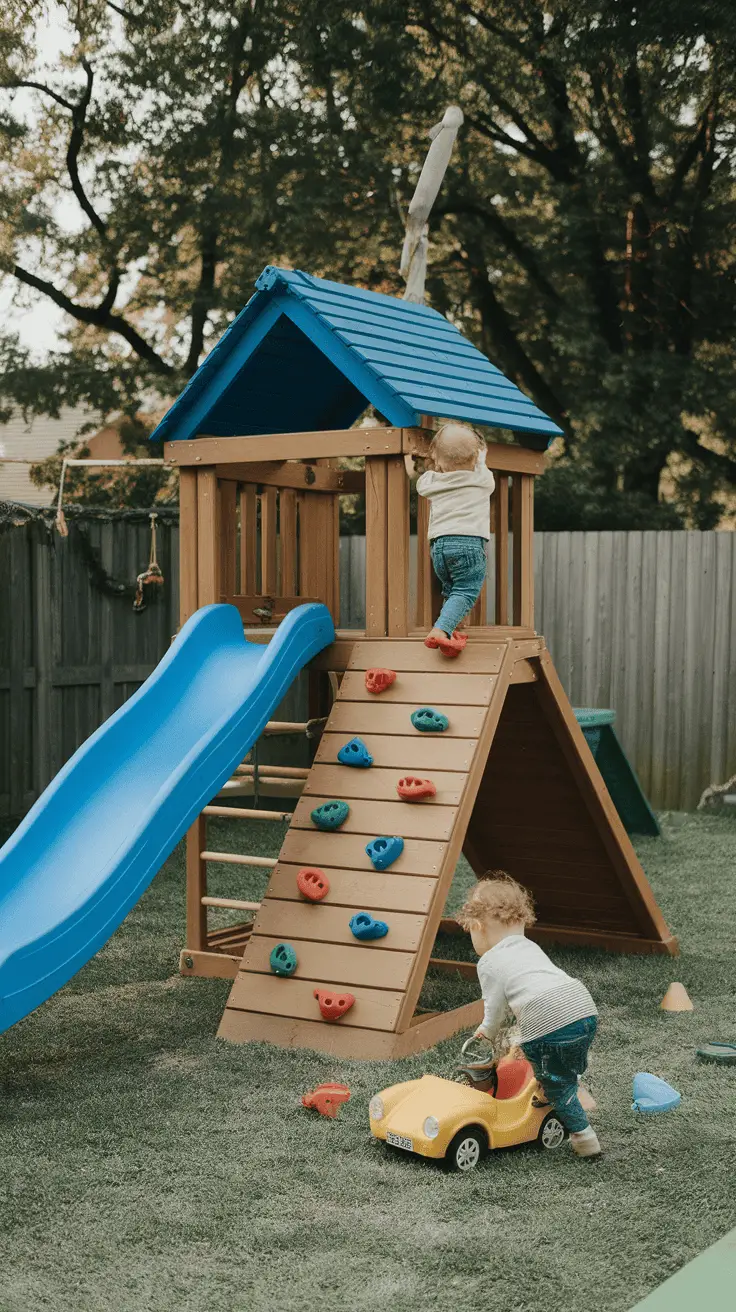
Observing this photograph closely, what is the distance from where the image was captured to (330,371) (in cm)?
665

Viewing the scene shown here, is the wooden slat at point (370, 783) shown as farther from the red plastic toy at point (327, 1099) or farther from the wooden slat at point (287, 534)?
the wooden slat at point (287, 534)

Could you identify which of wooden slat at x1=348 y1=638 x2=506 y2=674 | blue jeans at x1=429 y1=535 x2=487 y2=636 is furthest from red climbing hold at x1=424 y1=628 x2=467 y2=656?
blue jeans at x1=429 y1=535 x2=487 y2=636

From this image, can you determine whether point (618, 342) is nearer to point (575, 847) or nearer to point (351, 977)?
point (575, 847)

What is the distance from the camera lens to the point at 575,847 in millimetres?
6129

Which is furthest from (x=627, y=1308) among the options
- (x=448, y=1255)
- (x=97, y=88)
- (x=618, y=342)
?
(x=97, y=88)

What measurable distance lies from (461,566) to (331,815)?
1204 mm

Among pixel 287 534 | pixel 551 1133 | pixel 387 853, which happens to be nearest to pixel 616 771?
pixel 287 534

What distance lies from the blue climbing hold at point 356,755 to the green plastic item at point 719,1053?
159 centimetres

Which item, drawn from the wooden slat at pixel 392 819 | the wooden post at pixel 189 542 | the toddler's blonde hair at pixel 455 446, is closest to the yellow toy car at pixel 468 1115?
the wooden slat at pixel 392 819

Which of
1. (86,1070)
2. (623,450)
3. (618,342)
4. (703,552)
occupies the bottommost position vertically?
(86,1070)

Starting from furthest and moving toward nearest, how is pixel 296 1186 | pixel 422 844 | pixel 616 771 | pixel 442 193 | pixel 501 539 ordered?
pixel 442 193 < pixel 616 771 < pixel 501 539 < pixel 422 844 < pixel 296 1186

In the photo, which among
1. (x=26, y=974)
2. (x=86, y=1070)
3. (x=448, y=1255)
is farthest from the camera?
(x=86, y=1070)

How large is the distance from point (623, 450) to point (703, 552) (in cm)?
395

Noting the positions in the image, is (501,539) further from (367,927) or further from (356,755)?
(367,927)
